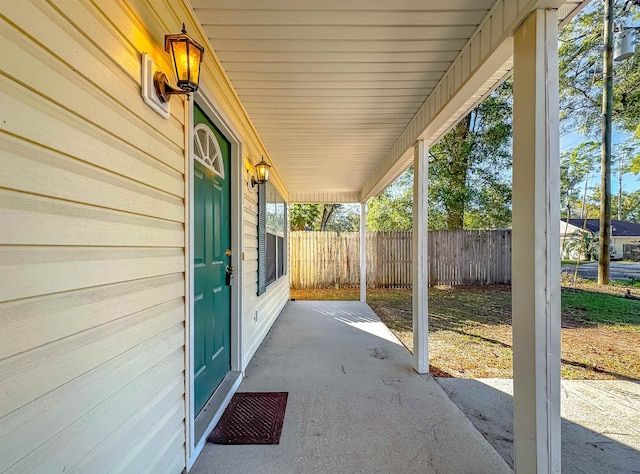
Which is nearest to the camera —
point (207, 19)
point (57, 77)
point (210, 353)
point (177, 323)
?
point (57, 77)

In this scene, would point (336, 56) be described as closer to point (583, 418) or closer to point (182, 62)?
point (182, 62)

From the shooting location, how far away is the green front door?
6.74 feet

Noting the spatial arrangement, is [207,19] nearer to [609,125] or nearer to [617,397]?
[617,397]

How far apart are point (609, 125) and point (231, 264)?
9330 mm

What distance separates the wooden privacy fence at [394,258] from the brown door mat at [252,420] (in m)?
6.28

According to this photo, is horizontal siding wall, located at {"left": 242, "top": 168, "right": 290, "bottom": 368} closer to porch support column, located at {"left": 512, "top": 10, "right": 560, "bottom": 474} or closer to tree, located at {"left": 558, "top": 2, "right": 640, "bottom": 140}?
porch support column, located at {"left": 512, "top": 10, "right": 560, "bottom": 474}

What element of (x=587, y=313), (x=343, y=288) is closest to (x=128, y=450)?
(x=587, y=313)

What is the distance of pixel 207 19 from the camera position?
173 centimetres

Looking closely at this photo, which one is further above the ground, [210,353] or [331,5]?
[331,5]

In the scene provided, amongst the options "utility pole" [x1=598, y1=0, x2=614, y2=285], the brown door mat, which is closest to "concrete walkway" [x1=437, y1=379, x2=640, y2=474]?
the brown door mat

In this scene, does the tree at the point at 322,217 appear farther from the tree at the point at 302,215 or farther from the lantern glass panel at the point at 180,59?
the lantern glass panel at the point at 180,59

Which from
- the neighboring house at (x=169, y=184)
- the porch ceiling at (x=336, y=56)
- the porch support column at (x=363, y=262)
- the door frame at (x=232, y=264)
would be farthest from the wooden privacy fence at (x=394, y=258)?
the neighboring house at (x=169, y=184)

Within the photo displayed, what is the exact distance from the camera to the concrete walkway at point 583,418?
176 centimetres

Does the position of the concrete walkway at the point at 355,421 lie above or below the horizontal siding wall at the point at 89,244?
below
